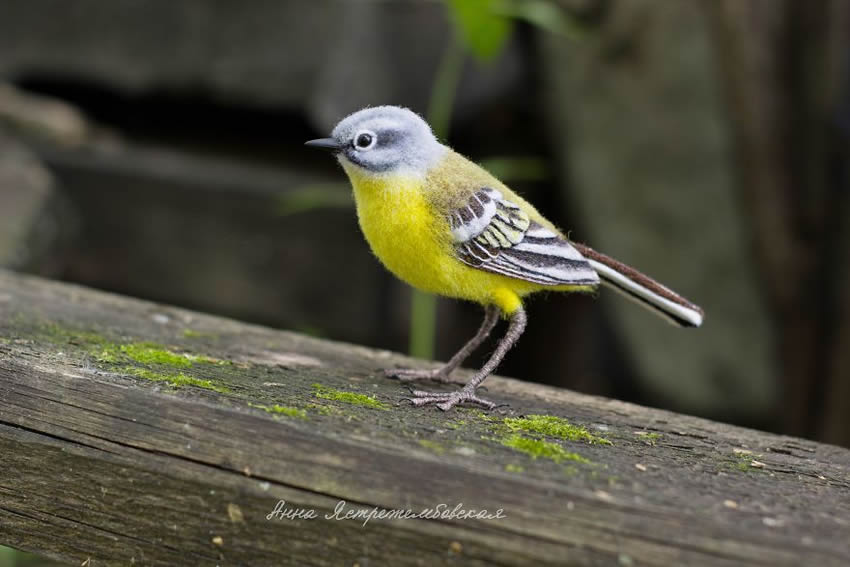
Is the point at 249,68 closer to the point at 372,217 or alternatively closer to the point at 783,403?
the point at 372,217

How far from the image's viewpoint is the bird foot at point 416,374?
117 inches

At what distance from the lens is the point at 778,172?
4969 mm

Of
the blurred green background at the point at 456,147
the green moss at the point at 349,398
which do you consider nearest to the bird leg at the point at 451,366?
the green moss at the point at 349,398

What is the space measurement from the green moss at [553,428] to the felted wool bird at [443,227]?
0.20 meters

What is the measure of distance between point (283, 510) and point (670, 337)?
4167 mm

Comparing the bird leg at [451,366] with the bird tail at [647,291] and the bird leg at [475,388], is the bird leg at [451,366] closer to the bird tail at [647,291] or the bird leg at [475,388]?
the bird leg at [475,388]

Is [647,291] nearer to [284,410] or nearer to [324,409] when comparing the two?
[324,409]

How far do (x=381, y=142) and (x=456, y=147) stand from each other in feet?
9.88

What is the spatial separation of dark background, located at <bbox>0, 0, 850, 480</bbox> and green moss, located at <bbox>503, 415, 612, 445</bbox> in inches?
94.7

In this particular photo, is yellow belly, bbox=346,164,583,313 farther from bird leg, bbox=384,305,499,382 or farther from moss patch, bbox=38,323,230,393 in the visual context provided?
moss patch, bbox=38,323,230,393

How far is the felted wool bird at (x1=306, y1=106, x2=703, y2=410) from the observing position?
2775 millimetres

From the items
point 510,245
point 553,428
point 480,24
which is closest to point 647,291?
point 510,245

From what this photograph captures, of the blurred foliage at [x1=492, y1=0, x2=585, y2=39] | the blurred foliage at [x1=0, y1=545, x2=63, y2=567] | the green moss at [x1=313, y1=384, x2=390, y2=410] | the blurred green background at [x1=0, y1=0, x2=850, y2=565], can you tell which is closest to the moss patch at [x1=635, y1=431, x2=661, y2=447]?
the green moss at [x1=313, y1=384, x2=390, y2=410]

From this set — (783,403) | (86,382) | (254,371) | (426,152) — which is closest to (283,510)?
(86,382)
